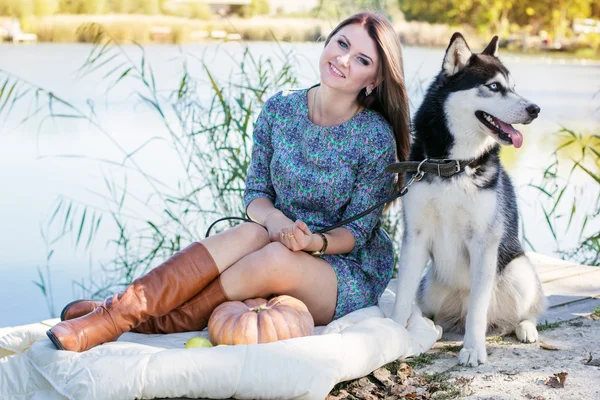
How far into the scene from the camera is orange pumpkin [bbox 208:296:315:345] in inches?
97.7

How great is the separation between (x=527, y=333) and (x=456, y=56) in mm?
1127

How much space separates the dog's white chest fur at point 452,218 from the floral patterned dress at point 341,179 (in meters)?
0.23

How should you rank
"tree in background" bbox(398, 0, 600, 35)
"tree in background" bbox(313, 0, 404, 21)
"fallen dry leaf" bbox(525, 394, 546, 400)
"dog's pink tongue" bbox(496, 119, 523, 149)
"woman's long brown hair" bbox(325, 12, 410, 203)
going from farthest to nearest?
"tree in background" bbox(398, 0, 600, 35) < "tree in background" bbox(313, 0, 404, 21) < "woman's long brown hair" bbox(325, 12, 410, 203) < "dog's pink tongue" bbox(496, 119, 523, 149) < "fallen dry leaf" bbox(525, 394, 546, 400)

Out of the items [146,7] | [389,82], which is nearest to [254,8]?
[146,7]

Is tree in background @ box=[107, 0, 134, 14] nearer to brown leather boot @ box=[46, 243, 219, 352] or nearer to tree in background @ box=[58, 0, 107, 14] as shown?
tree in background @ box=[58, 0, 107, 14]

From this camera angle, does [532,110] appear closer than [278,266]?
Yes

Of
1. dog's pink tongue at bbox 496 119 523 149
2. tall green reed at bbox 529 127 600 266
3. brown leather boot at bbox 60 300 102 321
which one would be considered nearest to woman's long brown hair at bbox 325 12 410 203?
dog's pink tongue at bbox 496 119 523 149

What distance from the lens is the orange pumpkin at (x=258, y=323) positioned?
97.7 inches

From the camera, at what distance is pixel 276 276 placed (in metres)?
2.68

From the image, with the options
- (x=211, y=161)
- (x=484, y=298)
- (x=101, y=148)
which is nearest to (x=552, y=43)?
(x=101, y=148)

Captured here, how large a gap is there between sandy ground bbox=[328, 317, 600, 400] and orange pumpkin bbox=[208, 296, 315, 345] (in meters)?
0.26

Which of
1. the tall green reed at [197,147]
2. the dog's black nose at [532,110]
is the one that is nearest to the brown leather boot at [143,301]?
the dog's black nose at [532,110]

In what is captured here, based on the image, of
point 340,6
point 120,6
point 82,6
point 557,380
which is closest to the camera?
point 557,380

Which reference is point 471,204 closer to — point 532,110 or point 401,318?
point 532,110
